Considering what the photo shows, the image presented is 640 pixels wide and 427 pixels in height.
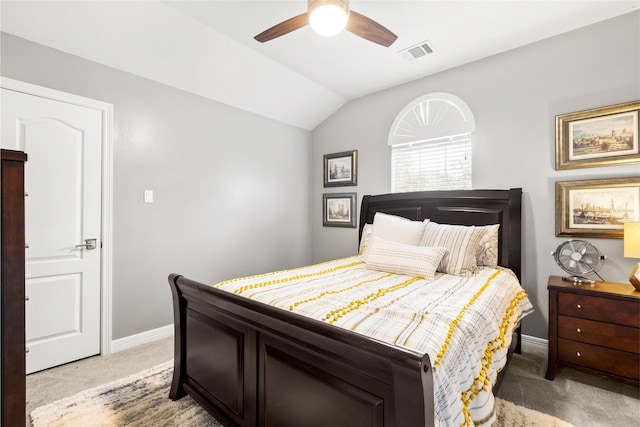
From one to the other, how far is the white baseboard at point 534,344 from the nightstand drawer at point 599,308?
65 cm

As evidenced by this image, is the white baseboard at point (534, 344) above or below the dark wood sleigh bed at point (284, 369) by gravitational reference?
below

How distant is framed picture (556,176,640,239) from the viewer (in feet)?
7.63

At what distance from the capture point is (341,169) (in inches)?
164

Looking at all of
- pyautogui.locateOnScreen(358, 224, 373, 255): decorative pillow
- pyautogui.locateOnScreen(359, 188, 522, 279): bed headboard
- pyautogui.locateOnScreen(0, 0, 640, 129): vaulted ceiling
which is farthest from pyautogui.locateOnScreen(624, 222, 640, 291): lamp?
pyautogui.locateOnScreen(358, 224, 373, 255): decorative pillow

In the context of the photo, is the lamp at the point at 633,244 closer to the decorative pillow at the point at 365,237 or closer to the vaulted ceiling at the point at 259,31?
the vaulted ceiling at the point at 259,31

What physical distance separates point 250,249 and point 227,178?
2.95 feet

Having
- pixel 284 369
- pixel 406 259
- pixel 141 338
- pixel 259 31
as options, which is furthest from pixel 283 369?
pixel 259 31

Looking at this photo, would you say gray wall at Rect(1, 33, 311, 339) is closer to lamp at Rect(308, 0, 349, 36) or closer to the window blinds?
the window blinds

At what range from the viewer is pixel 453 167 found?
326cm

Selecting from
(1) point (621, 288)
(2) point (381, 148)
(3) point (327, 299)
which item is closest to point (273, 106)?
(2) point (381, 148)

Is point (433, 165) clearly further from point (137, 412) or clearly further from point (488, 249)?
point (137, 412)

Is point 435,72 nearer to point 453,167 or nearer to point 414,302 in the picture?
point 453,167

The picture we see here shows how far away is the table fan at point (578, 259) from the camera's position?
91.7 inches

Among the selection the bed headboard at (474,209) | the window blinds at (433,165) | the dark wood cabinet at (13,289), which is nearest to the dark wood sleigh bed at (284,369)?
the dark wood cabinet at (13,289)
